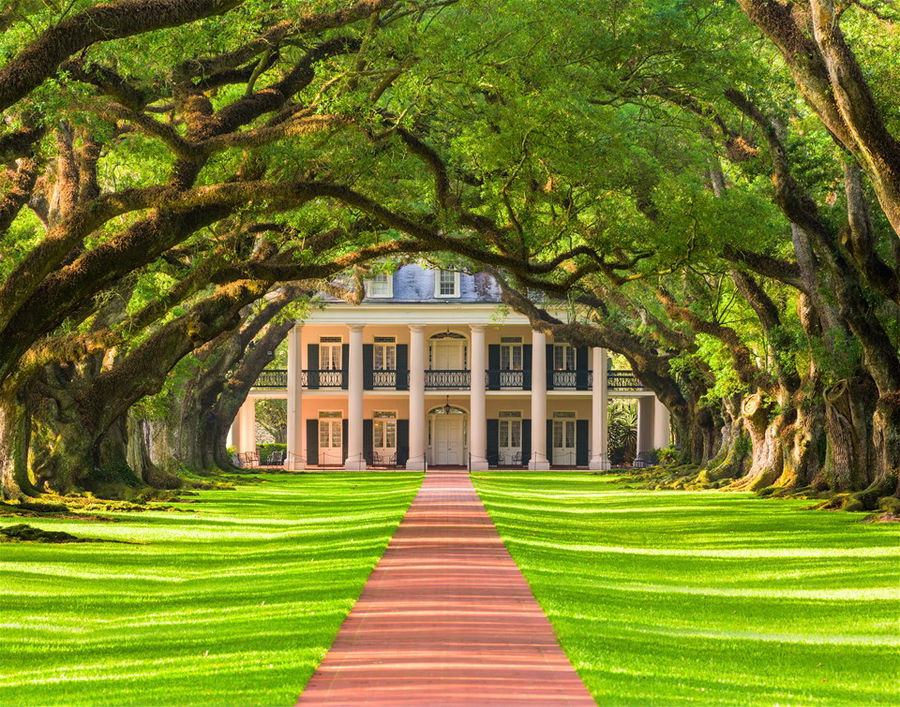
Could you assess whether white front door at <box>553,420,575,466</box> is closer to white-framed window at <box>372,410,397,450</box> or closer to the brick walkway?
white-framed window at <box>372,410,397,450</box>

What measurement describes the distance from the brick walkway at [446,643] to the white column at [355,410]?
41.8m

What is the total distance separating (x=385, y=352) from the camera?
6600cm

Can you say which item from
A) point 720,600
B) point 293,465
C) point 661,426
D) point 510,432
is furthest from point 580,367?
point 720,600

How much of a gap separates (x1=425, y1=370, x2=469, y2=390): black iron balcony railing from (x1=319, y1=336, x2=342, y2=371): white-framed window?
4.36 metres

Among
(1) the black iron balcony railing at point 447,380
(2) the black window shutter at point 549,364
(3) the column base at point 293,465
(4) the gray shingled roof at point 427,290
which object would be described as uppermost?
(4) the gray shingled roof at point 427,290

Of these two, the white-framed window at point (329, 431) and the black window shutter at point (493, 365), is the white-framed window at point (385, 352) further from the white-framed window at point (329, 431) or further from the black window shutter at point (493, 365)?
the black window shutter at point (493, 365)

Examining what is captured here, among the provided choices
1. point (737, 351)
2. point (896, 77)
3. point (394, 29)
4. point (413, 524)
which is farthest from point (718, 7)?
point (737, 351)

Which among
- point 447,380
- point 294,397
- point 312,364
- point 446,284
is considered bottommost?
point 294,397

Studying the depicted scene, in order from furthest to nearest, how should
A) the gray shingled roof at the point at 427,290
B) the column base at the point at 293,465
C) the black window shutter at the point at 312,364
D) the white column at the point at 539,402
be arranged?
the black window shutter at the point at 312,364 < the gray shingled roof at the point at 427,290 < the column base at the point at 293,465 < the white column at the point at 539,402

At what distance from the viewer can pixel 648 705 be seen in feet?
29.2

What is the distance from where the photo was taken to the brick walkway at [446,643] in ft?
30.0

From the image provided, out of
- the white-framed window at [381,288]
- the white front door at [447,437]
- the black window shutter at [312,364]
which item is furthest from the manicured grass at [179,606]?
the white front door at [447,437]

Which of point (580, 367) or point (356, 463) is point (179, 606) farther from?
point (580, 367)

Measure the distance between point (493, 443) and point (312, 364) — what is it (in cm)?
909
